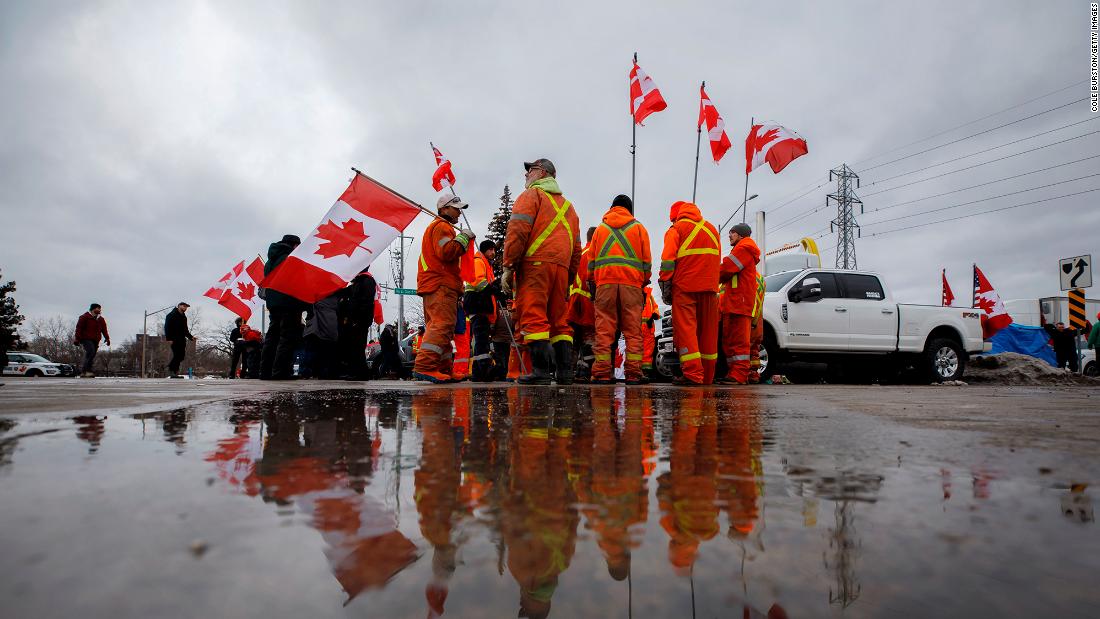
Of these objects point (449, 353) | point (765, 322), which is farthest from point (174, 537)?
point (765, 322)

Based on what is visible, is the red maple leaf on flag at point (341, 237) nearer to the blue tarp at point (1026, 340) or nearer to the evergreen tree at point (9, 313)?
the blue tarp at point (1026, 340)

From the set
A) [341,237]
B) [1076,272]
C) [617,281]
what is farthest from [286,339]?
[1076,272]

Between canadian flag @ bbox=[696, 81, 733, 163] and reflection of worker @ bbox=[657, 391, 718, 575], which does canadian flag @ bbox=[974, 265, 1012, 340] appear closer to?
canadian flag @ bbox=[696, 81, 733, 163]

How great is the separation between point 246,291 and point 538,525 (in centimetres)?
1538

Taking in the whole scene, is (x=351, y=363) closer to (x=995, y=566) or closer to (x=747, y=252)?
(x=747, y=252)

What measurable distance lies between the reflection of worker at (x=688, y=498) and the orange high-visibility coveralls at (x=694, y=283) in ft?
16.1

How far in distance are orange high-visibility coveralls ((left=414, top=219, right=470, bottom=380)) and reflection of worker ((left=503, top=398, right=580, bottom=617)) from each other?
15.9ft

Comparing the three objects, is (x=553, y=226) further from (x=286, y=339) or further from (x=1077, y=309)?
(x=1077, y=309)

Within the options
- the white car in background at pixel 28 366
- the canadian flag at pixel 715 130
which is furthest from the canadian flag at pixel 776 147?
the white car in background at pixel 28 366

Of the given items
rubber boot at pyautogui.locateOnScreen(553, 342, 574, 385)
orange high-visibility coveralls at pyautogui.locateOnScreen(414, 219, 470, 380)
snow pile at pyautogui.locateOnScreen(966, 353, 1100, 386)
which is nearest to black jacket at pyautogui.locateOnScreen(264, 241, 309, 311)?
orange high-visibility coveralls at pyautogui.locateOnScreen(414, 219, 470, 380)

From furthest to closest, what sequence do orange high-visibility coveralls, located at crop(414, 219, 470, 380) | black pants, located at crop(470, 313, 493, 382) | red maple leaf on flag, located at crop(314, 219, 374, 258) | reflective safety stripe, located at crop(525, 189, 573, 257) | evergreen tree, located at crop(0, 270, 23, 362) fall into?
evergreen tree, located at crop(0, 270, 23, 362)
black pants, located at crop(470, 313, 493, 382)
orange high-visibility coveralls, located at crop(414, 219, 470, 380)
red maple leaf on flag, located at crop(314, 219, 374, 258)
reflective safety stripe, located at crop(525, 189, 573, 257)

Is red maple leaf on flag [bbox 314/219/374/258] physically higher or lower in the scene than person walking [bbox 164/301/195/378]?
higher

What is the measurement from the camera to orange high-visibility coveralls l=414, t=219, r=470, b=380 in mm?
5711

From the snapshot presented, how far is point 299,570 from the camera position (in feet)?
1.38
